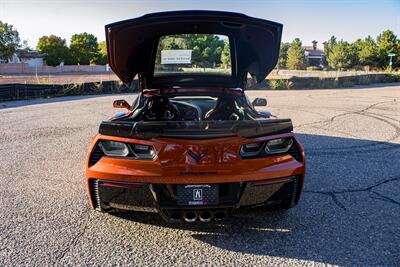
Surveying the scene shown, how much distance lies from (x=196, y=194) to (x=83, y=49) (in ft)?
239

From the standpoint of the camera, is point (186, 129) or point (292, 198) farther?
point (292, 198)

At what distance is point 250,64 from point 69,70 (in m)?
57.9

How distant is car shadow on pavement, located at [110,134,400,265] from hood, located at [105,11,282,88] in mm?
1603

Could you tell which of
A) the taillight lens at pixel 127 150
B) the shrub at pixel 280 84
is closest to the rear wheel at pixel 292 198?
the taillight lens at pixel 127 150

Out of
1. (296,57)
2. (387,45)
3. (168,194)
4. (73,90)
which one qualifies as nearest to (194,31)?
(168,194)

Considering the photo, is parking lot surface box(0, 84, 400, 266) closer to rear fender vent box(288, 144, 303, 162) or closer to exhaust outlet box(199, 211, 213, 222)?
exhaust outlet box(199, 211, 213, 222)

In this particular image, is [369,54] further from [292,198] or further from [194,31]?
[292,198]

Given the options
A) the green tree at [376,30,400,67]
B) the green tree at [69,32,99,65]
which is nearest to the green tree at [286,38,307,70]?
the green tree at [376,30,400,67]

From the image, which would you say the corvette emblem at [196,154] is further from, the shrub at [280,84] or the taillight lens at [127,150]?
the shrub at [280,84]

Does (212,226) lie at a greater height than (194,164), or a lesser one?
lesser

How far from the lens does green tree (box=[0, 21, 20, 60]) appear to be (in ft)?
190

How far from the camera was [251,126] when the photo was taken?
2.58 m

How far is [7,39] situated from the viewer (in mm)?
58969

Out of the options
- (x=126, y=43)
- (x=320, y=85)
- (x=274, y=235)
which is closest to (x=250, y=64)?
(x=126, y=43)
